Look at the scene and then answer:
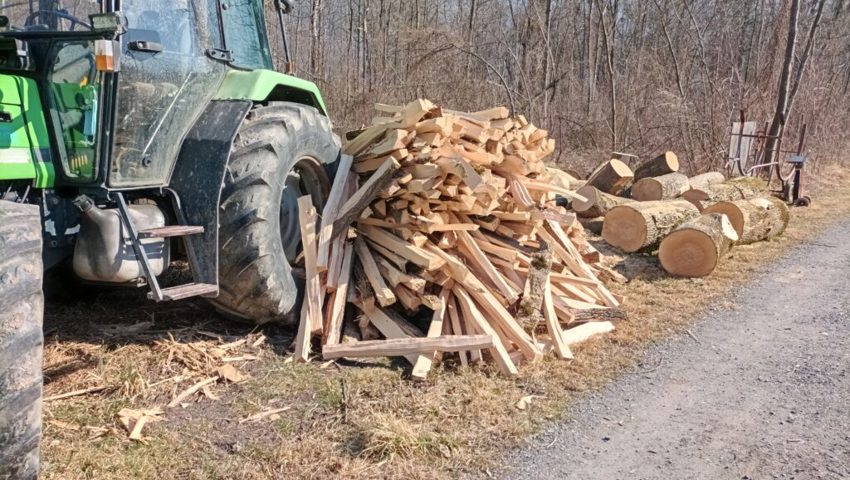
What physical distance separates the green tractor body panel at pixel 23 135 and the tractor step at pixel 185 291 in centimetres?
82

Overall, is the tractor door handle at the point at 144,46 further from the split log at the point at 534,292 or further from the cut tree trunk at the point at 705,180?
the cut tree trunk at the point at 705,180

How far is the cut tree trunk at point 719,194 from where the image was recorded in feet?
30.6

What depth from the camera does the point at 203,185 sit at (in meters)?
3.88

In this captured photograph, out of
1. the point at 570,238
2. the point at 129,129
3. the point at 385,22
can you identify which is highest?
the point at 385,22

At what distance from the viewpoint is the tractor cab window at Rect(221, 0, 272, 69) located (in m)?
4.63

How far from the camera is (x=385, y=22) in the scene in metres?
19.0

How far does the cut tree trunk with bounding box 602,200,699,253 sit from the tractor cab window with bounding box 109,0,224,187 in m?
5.11

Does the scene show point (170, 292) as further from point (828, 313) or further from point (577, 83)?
point (577, 83)

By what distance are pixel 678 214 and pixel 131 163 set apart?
6.40 meters

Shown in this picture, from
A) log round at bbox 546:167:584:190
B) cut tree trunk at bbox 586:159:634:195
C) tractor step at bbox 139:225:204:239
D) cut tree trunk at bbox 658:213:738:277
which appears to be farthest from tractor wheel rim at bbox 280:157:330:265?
cut tree trunk at bbox 586:159:634:195

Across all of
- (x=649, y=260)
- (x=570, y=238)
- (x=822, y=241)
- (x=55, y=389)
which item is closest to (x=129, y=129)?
(x=55, y=389)

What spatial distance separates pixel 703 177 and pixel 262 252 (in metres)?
9.65

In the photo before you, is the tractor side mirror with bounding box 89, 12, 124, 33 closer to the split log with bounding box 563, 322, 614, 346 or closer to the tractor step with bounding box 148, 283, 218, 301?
the tractor step with bounding box 148, 283, 218, 301

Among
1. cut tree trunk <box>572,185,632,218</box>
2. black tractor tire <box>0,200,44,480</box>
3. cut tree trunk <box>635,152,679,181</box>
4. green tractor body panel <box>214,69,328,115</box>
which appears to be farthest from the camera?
cut tree trunk <box>635,152,679,181</box>
